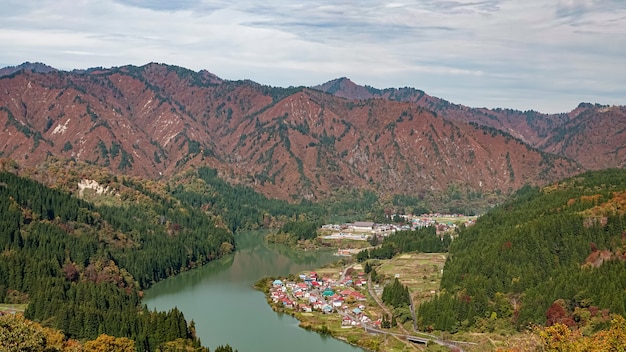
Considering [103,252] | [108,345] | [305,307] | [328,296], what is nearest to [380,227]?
[328,296]

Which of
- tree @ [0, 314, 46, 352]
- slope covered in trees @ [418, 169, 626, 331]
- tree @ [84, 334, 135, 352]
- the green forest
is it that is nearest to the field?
slope covered in trees @ [418, 169, 626, 331]

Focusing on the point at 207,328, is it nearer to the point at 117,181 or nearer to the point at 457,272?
the point at 457,272

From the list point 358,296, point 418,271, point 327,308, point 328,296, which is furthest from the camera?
point 418,271

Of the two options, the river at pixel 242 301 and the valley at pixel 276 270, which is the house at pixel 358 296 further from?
the river at pixel 242 301

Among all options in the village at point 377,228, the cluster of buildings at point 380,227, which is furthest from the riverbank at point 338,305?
the cluster of buildings at point 380,227

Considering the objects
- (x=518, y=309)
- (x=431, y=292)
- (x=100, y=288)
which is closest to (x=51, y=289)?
(x=100, y=288)

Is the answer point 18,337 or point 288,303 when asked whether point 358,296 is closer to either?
point 288,303

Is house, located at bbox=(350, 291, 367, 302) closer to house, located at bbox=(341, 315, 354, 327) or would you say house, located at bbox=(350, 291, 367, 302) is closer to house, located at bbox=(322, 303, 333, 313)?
house, located at bbox=(322, 303, 333, 313)
